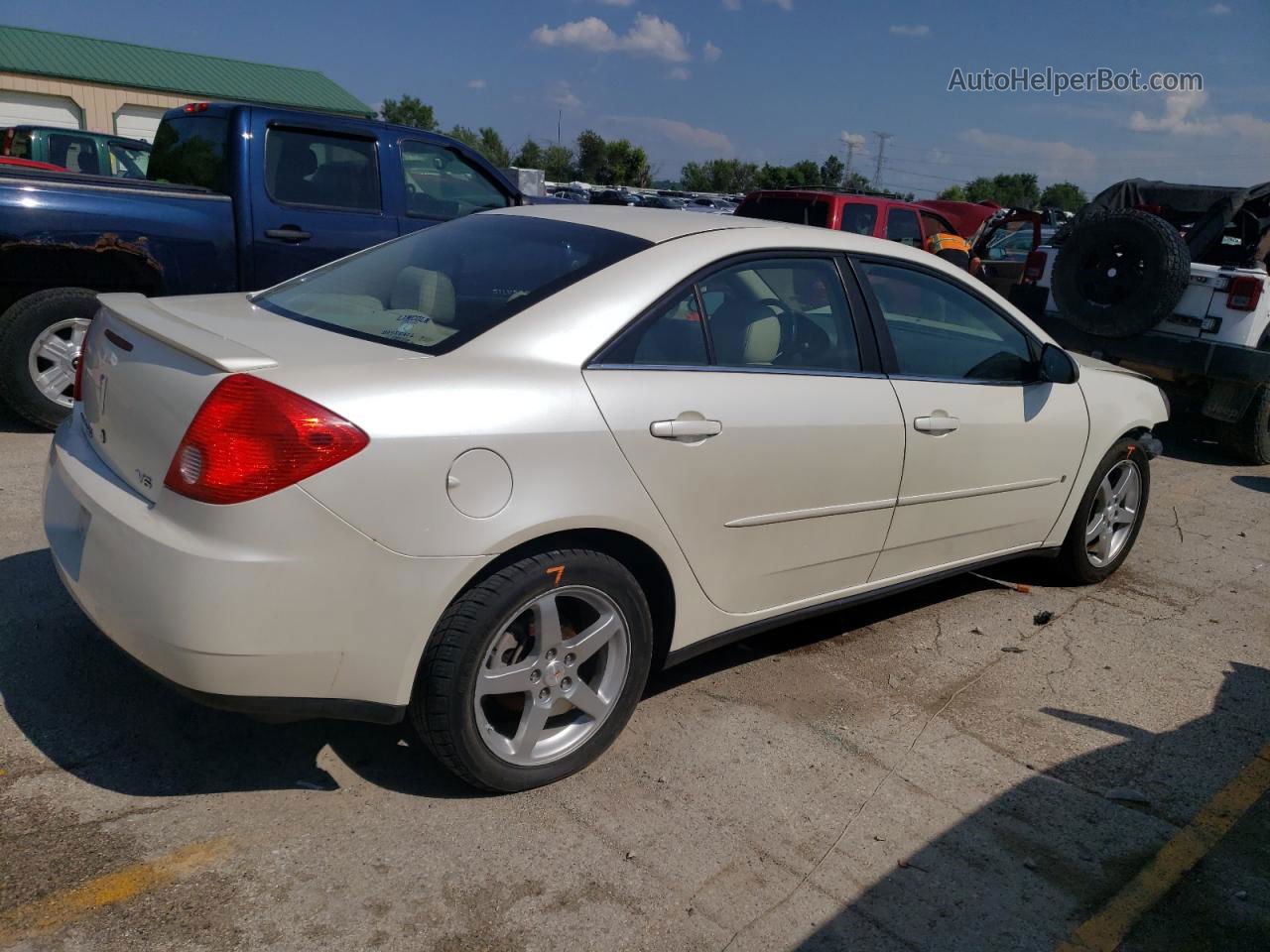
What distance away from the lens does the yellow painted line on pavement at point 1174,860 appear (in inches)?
103

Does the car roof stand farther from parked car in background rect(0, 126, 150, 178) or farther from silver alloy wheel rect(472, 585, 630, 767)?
parked car in background rect(0, 126, 150, 178)

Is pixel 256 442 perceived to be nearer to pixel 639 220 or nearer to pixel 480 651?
pixel 480 651

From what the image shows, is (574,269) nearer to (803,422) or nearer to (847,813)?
(803,422)

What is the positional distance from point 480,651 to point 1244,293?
7431 mm

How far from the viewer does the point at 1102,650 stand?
4395 mm

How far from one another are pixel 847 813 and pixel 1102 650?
6.34ft

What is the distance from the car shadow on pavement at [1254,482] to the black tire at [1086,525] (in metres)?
2.98

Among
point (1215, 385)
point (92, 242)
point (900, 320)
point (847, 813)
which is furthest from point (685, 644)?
point (1215, 385)

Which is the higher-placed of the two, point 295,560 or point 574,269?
point 574,269

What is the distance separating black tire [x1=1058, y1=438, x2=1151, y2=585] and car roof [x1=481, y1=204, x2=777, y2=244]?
2166mm

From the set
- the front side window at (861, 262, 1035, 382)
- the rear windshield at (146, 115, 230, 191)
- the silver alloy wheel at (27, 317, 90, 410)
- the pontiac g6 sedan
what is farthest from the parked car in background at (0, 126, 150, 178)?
the front side window at (861, 262, 1035, 382)

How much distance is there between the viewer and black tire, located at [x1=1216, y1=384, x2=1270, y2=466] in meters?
8.02

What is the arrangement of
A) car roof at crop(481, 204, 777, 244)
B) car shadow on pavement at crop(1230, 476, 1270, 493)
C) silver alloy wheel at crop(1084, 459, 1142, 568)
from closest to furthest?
car roof at crop(481, 204, 777, 244) < silver alloy wheel at crop(1084, 459, 1142, 568) < car shadow on pavement at crop(1230, 476, 1270, 493)

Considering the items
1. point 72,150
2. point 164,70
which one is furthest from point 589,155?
point 72,150
